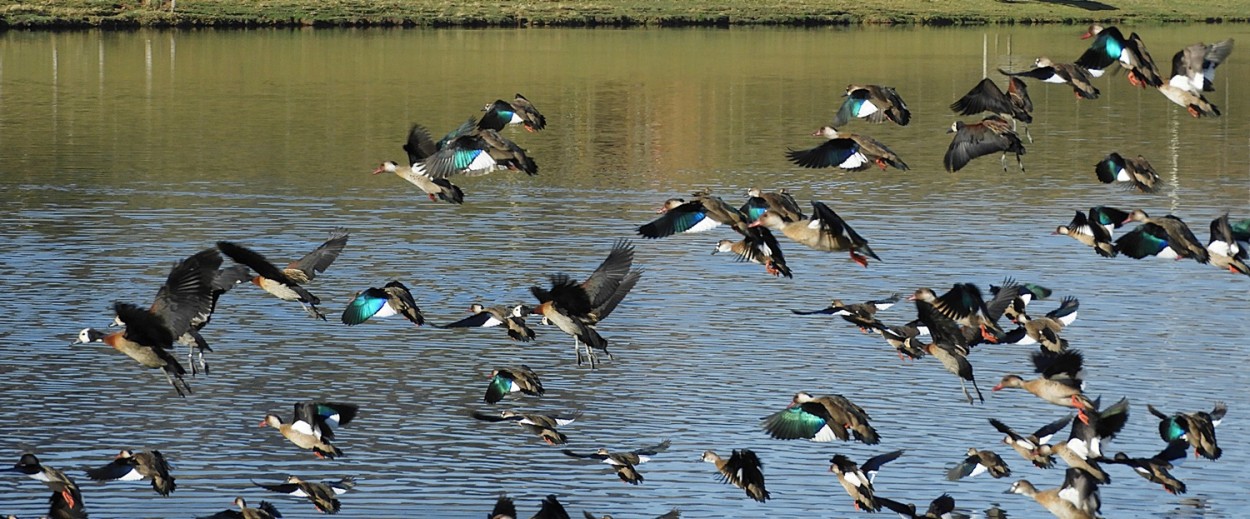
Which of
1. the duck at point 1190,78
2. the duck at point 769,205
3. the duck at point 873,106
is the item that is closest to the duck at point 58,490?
the duck at point 769,205

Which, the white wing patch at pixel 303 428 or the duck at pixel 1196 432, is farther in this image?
the white wing patch at pixel 303 428

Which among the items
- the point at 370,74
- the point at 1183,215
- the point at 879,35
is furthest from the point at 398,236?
the point at 879,35

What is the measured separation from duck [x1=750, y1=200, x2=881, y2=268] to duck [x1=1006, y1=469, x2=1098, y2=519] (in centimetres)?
265

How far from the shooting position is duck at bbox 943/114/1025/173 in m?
21.0

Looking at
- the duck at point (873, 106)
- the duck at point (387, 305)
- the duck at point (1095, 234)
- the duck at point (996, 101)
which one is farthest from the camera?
the duck at point (996, 101)

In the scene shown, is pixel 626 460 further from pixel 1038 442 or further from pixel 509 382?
pixel 1038 442

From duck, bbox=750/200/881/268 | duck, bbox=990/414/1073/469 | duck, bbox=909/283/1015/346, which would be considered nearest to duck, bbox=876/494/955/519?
duck, bbox=990/414/1073/469

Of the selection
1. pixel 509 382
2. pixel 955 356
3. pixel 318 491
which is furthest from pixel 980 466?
pixel 318 491

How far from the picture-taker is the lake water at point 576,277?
21719 mm

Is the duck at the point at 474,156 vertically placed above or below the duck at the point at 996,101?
below

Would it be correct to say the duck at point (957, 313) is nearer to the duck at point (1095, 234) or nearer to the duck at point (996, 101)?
the duck at point (1095, 234)

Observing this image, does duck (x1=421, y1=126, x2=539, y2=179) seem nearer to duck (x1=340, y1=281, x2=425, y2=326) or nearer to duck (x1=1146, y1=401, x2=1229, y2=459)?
duck (x1=340, y1=281, x2=425, y2=326)

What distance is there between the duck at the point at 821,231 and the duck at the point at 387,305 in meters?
3.62

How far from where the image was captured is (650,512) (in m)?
20.2
